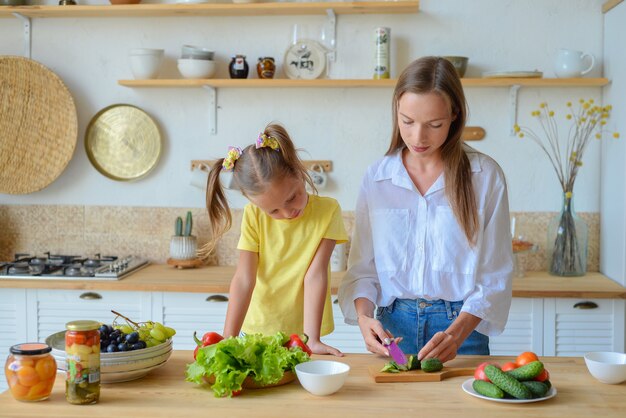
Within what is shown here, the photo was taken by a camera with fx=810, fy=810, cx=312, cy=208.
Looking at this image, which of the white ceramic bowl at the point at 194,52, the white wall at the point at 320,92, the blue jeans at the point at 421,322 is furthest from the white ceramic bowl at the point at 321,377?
the white ceramic bowl at the point at 194,52

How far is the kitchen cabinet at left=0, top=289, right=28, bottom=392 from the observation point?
11.7ft

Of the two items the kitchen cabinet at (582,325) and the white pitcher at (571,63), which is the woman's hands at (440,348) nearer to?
the kitchen cabinet at (582,325)

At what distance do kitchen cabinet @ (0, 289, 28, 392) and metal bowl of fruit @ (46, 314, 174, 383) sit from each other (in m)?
1.82

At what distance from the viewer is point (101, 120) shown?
4.00 meters

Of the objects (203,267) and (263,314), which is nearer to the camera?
(263,314)

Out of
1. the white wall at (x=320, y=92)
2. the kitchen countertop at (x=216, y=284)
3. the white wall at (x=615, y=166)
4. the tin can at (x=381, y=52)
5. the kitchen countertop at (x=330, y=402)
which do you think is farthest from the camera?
the white wall at (x=320, y=92)

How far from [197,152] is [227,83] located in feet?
1.43

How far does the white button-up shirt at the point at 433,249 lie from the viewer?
2.11 metres

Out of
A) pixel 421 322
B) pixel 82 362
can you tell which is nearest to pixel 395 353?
pixel 421 322

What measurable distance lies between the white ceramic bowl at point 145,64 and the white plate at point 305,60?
0.61 meters

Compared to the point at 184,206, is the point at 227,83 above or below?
above

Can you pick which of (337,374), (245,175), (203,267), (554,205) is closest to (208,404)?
(337,374)

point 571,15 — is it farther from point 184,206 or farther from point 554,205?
point 184,206

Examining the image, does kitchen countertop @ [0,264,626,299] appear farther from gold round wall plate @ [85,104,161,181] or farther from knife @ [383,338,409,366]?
knife @ [383,338,409,366]
